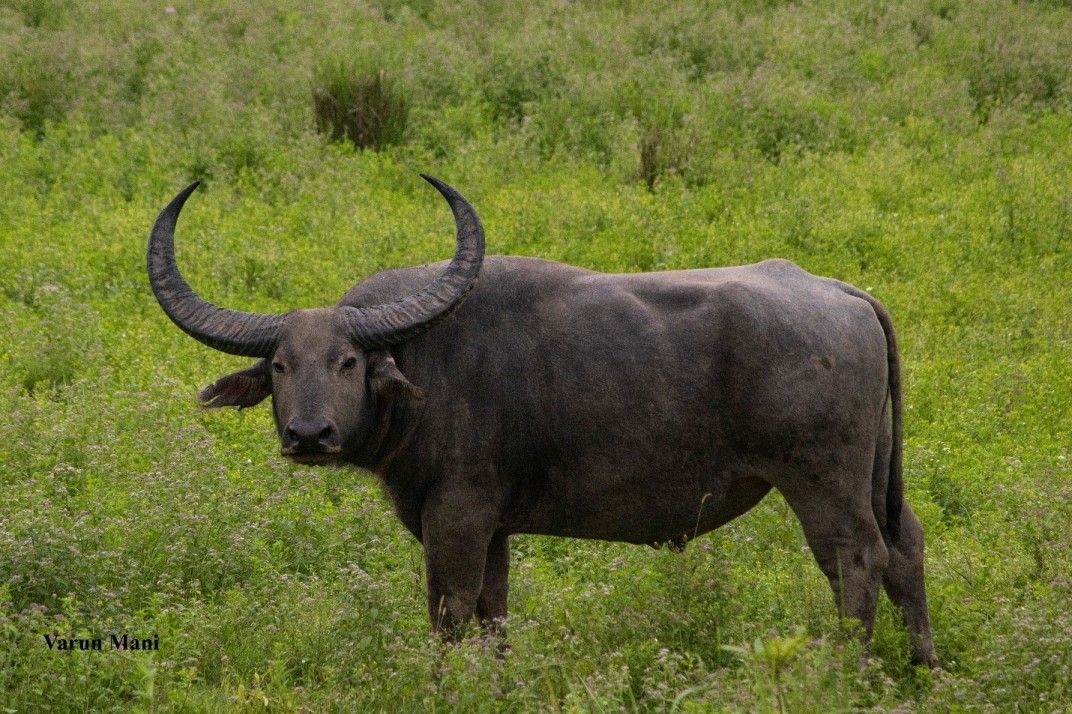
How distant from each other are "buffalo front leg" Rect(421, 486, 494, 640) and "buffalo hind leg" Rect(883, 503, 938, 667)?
1868mm

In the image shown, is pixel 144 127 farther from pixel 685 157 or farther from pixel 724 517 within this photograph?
pixel 724 517

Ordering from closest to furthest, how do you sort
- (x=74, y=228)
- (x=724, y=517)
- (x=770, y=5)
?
(x=724, y=517)
(x=74, y=228)
(x=770, y=5)

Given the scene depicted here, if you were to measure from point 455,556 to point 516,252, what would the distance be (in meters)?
5.29

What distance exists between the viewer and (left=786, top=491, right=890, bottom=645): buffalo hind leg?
649 cm

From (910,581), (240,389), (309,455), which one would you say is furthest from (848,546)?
(240,389)

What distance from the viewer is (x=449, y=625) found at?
6.61 m

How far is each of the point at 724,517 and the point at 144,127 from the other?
884cm

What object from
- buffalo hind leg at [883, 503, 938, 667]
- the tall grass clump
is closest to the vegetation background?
the tall grass clump

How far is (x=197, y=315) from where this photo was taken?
667 centimetres

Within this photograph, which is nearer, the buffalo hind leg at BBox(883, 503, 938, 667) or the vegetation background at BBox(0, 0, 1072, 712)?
the vegetation background at BBox(0, 0, 1072, 712)

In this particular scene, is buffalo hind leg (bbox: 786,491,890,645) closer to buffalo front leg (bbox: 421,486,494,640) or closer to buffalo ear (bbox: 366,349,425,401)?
buffalo front leg (bbox: 421,486,494,640)

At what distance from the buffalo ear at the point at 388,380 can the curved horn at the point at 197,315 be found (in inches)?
17.2

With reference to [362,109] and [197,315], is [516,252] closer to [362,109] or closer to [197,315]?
[362,109]

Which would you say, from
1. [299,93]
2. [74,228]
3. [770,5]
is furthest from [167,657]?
[770,5]
